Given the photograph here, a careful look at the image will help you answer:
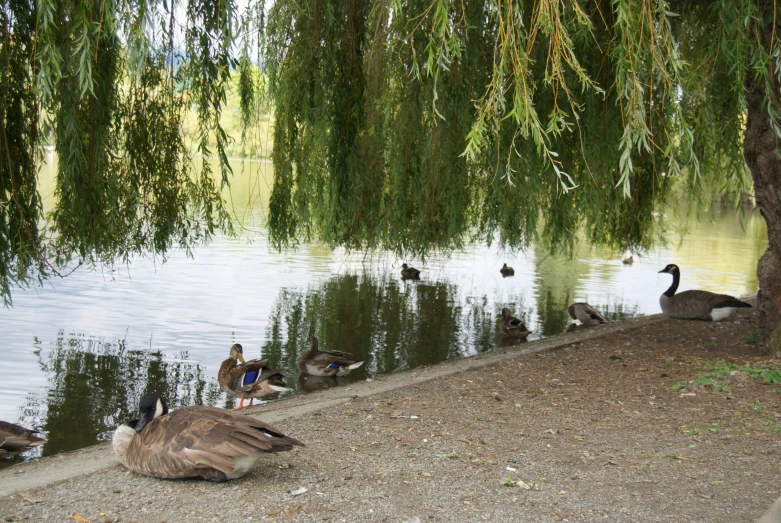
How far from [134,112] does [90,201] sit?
→ 1.10 metres

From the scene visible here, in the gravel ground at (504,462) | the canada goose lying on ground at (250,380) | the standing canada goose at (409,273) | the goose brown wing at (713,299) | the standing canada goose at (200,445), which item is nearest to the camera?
the gravel ground at (504,462)

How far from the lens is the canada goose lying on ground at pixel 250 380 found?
269 inches

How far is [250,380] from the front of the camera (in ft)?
22.4

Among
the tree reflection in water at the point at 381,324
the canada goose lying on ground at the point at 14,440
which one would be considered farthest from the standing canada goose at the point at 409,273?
the canada goose lying on ground at the point at 14,440

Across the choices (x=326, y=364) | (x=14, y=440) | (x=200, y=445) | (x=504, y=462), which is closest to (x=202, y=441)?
(x=200, y=445)

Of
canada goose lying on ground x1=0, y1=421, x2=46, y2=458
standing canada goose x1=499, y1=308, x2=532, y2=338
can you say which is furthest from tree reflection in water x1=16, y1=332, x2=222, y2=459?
standing canada goose x1=499, y1=308, x2=532, y2=338

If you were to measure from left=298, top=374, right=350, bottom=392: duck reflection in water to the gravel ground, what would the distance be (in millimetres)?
1603

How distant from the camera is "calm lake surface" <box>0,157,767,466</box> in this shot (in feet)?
22.9

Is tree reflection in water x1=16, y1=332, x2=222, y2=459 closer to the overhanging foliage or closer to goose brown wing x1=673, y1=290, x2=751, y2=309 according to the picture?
the overhanging foliage

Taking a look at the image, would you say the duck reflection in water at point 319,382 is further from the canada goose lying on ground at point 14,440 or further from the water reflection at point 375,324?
the canada goose lying on ground at point 14,440

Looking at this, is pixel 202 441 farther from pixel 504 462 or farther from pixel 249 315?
pixel 249 315

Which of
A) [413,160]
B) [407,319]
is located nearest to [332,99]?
[413,160]

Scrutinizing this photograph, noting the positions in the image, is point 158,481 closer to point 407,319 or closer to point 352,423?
point 352,423

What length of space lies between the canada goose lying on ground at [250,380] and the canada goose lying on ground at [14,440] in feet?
5.98
